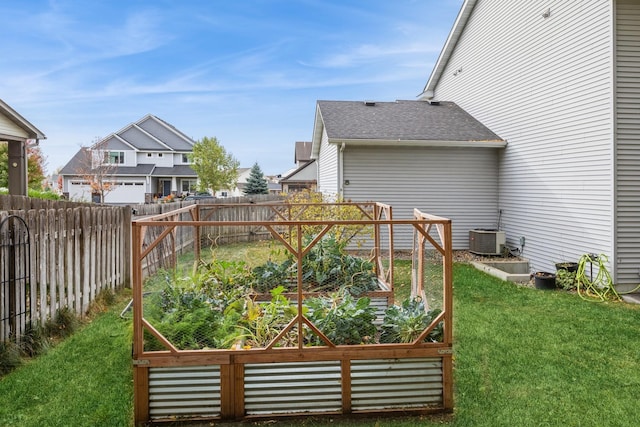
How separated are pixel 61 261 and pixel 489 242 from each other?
344 inches

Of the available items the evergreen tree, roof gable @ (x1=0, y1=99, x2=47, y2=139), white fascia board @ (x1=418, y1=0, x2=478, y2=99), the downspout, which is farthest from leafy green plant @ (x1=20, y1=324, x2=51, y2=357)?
the evergreen tree

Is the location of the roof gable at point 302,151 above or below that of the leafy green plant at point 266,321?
above

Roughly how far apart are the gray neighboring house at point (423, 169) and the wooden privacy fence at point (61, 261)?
5805 mm

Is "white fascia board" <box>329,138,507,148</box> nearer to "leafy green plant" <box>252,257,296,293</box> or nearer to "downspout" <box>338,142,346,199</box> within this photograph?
"downspout" <box>338,142,346,199</box>

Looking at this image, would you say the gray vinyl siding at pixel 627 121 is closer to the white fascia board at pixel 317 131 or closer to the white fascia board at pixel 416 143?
the white fascia board at pixel 416 143

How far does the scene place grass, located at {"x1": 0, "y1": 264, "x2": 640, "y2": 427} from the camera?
305 centimetres

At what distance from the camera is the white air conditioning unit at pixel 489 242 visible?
33.8 ft

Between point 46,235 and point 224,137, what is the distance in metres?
30.1

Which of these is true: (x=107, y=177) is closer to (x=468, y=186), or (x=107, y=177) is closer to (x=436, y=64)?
(x=436, y=64)

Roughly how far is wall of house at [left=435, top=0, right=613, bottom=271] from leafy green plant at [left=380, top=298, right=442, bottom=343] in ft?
17.3

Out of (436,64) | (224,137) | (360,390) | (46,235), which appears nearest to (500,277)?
(360,390)

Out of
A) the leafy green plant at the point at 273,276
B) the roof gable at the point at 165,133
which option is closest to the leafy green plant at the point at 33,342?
the leafy green plant at the point at 273,276

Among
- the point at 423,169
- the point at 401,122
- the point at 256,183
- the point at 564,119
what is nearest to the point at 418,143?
the point at 423,169

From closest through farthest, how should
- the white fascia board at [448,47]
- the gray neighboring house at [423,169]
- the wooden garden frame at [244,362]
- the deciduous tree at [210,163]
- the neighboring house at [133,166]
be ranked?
1. the wooden garden frame at [244,362]
2. the gray neighboring house at [423,169]
3. the white fascia board at [448,47]
4. the deciduous tree at [210,163]
5. the neighboring house at [133,166]
